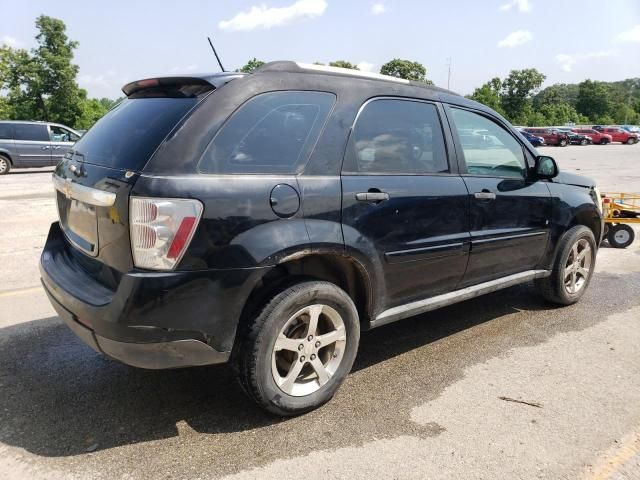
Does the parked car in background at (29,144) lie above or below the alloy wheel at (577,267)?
above

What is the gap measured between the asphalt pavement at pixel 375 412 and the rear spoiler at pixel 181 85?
5.72 ft

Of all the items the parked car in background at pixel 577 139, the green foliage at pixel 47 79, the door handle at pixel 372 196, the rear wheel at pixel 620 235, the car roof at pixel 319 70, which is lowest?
the rear wheel at pixel 620 235

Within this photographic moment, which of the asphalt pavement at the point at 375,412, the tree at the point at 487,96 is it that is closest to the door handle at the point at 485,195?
the asphalt pavement at the point at 375,412

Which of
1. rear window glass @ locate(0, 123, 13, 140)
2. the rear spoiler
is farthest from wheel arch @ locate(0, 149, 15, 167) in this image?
the rear spoiler

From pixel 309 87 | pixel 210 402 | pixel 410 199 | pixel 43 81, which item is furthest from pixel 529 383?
pixel 43 81

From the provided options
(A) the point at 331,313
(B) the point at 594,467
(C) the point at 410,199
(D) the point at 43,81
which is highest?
(D) the point at 43,81

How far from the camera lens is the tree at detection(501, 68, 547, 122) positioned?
255ft

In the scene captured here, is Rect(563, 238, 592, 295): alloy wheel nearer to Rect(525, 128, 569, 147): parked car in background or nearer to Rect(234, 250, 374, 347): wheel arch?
Rect(234, 250, 374, 347): wheel arch

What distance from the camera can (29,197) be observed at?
10992 mm

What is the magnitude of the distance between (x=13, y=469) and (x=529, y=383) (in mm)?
2904

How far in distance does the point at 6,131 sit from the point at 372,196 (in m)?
17.2

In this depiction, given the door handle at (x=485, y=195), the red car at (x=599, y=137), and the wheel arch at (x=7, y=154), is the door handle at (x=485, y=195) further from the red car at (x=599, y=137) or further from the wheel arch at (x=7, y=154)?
the red car at (x=599, y=137)

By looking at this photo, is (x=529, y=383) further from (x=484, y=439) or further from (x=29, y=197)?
(x=29, y=197)

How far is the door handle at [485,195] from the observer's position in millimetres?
3695
